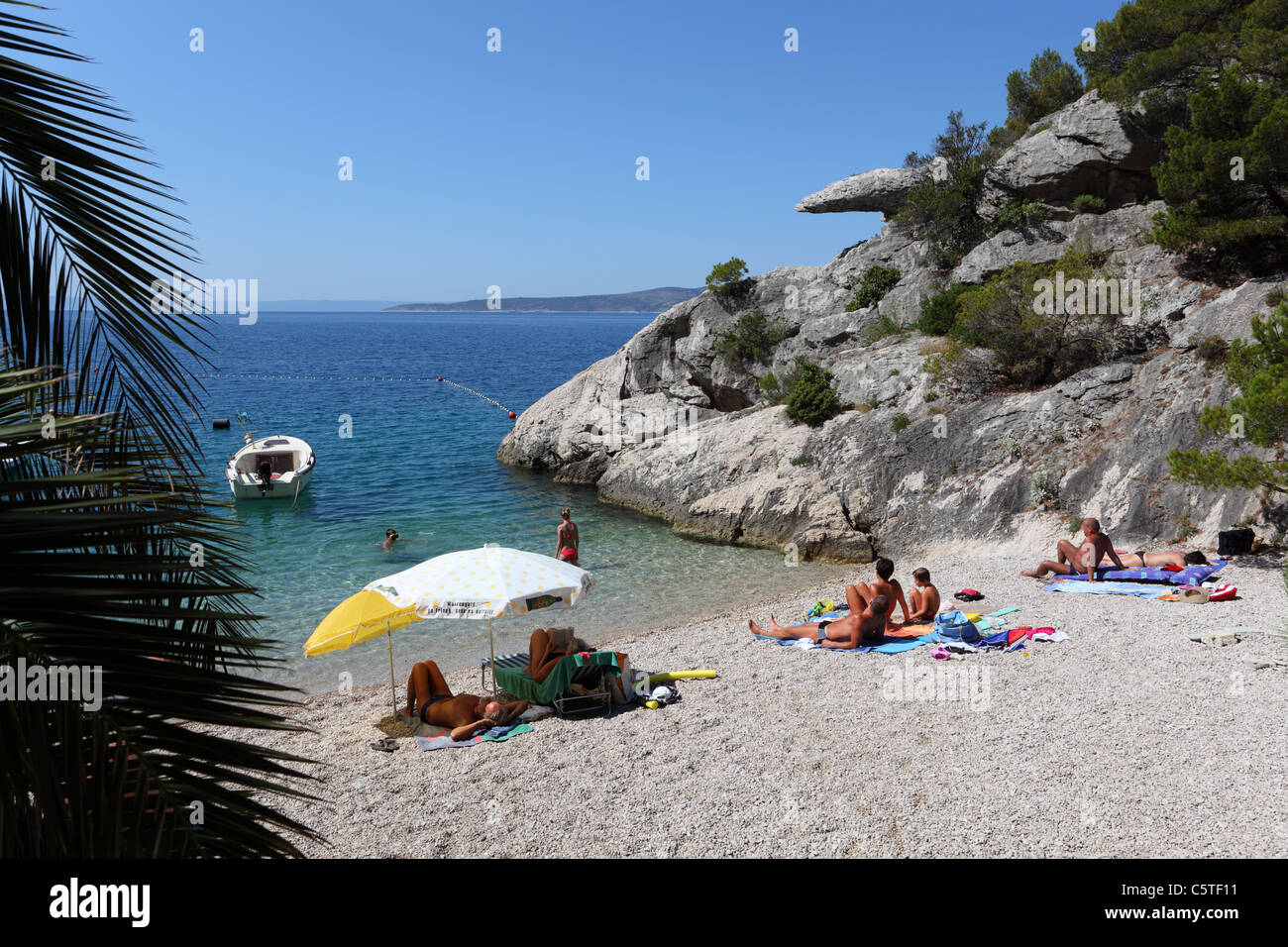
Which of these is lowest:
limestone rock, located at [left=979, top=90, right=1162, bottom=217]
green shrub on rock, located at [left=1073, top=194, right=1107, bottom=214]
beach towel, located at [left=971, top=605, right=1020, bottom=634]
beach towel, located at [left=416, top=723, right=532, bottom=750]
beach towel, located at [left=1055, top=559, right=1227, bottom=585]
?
beach towel, located at [left=416, top=723, right=532, bottom=750]

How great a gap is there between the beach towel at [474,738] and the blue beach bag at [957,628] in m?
6.08

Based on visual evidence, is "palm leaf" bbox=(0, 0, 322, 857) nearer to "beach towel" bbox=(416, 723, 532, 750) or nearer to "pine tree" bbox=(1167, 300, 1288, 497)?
"beach towel" bbox=(416, 723, 532, 750)

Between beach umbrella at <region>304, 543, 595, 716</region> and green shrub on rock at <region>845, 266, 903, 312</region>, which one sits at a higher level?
green shrub on rock at <region>845, 266, 903, 312</region>

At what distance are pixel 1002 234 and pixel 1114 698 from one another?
20.1 metres

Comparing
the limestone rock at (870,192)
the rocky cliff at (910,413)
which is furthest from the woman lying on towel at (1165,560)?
the limestone rock at (870,192)

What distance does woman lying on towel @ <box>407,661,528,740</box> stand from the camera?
9.88 meters

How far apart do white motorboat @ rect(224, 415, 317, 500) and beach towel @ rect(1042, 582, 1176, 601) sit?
2237cm

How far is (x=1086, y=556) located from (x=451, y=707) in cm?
1105

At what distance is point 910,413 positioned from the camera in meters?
21.8

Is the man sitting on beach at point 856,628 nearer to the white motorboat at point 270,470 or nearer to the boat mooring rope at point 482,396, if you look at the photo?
the white motorboat at point 270,470

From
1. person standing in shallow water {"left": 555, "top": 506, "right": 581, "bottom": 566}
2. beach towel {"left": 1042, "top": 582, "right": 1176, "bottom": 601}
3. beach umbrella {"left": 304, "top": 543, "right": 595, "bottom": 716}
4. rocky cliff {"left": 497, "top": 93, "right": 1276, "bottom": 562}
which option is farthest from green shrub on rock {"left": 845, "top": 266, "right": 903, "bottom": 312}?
beach umbrella {"left": 304, "top": 543, "right": 595, "bottom": 716}

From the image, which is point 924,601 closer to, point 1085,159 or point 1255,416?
point 1255,416

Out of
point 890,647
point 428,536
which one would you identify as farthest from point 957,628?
point 428,536
